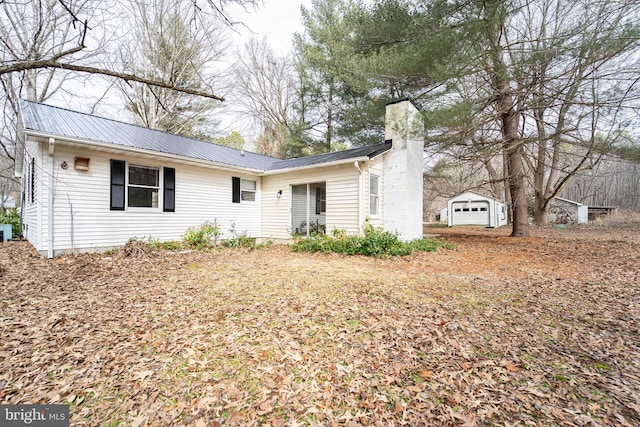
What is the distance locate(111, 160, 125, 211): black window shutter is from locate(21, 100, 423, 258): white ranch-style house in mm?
21

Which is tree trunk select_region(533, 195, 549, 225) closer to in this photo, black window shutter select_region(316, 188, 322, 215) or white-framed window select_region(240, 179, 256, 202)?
black window shutter select_region(316, 188, 322, 215)

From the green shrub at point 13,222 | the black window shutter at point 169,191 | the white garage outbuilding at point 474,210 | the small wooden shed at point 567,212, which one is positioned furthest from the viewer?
the small wooden shed at point 567,212

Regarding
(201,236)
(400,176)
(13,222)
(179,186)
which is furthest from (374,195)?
(13,222)

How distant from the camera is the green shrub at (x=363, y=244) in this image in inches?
277

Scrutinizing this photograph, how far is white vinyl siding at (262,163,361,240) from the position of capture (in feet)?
26.5

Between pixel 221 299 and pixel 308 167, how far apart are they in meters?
5.77

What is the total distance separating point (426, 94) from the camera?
9383 millimetres

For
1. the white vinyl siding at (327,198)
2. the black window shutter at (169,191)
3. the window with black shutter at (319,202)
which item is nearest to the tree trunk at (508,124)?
the white vinyl siding at (327,198)

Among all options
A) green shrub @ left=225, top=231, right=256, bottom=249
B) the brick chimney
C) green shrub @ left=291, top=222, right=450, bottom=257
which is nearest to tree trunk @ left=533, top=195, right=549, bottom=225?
the brick chimney

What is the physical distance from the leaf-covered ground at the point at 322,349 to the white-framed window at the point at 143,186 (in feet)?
10.4

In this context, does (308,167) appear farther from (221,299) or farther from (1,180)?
(1,180)

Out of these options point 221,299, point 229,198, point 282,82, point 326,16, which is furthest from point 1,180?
point 221,299

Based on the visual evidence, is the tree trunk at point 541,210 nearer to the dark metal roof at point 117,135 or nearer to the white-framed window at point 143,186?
the dark metal roof at point 117,135

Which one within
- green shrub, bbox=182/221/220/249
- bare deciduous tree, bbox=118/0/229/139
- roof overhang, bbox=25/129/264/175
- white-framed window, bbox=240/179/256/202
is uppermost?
bare deciduous tree, bbox=118/0/229/139
